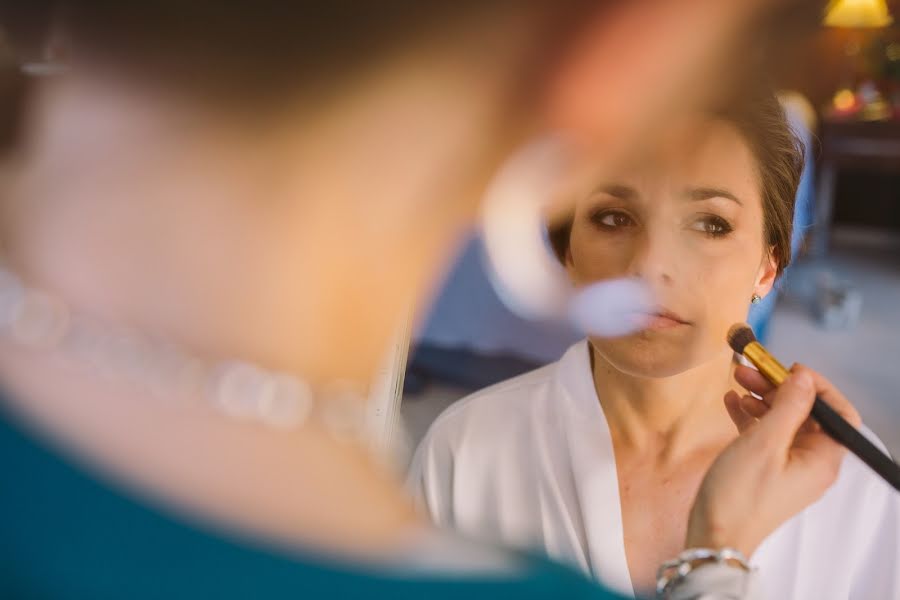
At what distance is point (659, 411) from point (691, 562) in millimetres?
135

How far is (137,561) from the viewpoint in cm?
25

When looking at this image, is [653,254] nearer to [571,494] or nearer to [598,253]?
[598,253]

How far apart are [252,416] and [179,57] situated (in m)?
0.12

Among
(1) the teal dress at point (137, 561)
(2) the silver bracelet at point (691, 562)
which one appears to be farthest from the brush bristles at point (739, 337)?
(1) the teal dress at point (137, 561)

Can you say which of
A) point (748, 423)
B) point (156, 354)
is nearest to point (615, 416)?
point (748, 423)

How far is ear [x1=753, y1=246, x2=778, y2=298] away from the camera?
1.59ft

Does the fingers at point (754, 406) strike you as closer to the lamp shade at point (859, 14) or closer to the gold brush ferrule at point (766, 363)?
the gold brush ferrule at point (766, 363)

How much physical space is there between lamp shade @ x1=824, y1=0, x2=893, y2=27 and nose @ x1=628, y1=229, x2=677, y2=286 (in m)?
0.16

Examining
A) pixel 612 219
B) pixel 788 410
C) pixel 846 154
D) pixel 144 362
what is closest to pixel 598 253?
pixel 612 219

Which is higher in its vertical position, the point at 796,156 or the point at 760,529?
the point at 796,156

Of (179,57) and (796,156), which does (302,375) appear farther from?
(796,156)

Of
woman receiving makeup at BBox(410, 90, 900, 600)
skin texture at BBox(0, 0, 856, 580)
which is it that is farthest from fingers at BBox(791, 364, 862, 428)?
skin texture at BBox(0, 0, 856, 580)

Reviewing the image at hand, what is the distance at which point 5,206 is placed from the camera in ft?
0.94

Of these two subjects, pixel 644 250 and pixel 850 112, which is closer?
pixel 644 250
